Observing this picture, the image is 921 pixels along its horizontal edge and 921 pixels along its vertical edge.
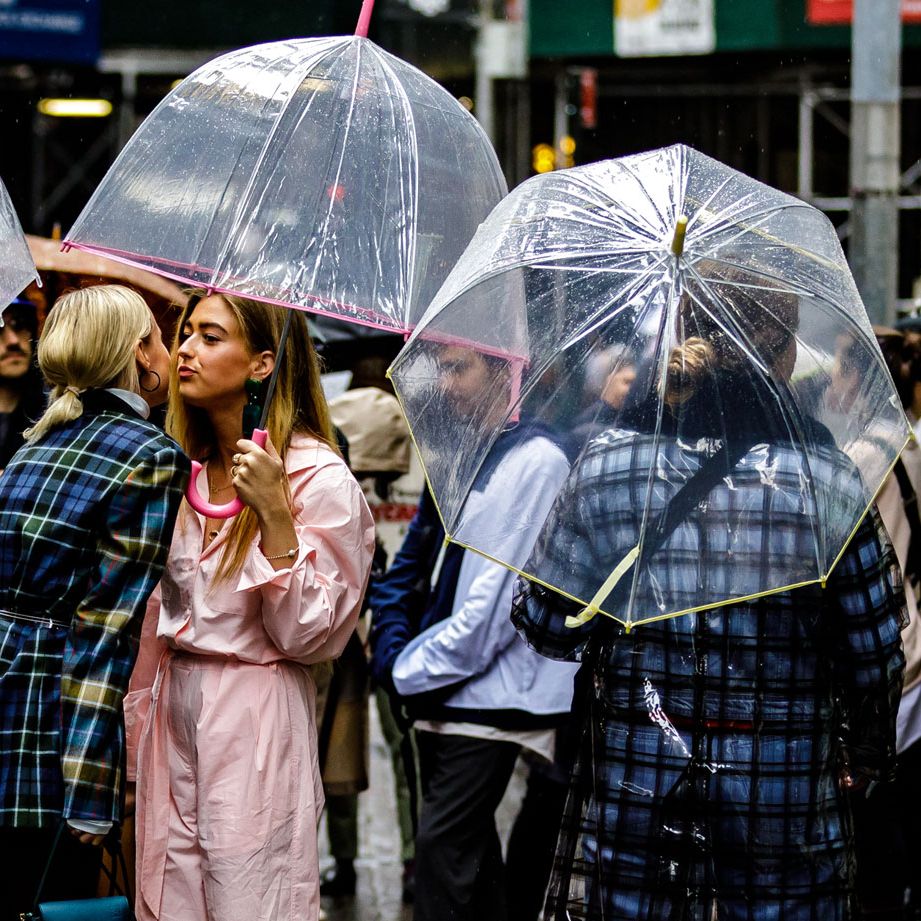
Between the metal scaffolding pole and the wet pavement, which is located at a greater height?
the metal scaffolding pole

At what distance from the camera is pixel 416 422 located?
147 inches

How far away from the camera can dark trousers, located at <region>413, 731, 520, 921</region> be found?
5.12 m

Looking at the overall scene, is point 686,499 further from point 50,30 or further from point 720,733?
point 50,30

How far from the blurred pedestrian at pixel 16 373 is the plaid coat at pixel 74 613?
2073 millimetres

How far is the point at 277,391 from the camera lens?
4.18 meters

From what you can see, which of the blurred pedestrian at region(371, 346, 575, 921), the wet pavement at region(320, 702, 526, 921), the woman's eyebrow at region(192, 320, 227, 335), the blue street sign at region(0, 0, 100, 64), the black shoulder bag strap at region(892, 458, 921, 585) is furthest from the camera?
the blue street sign at region(0, 0, 100, 64)

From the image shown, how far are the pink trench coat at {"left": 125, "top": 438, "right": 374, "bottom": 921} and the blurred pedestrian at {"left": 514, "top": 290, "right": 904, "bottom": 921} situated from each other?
53 centimetres

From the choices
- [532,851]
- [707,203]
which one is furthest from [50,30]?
[707,203]

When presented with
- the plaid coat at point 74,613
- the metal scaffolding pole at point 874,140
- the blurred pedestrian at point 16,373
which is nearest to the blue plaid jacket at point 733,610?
the plaid coat at point 74,613

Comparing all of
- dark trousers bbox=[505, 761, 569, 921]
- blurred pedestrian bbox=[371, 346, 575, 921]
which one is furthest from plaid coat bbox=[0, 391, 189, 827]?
dark trousers bbox=[505, 761, 569, 921]

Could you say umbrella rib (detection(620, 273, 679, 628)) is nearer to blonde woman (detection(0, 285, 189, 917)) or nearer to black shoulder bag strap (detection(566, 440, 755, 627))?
black shoulder bag strap (detection(566, 440, 755, 627))

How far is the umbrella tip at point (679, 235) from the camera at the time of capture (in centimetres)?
329

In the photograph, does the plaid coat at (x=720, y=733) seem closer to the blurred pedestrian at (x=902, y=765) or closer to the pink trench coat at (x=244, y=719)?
the pink trench coat at (x=244, y=719)

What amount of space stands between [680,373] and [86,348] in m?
1.43
